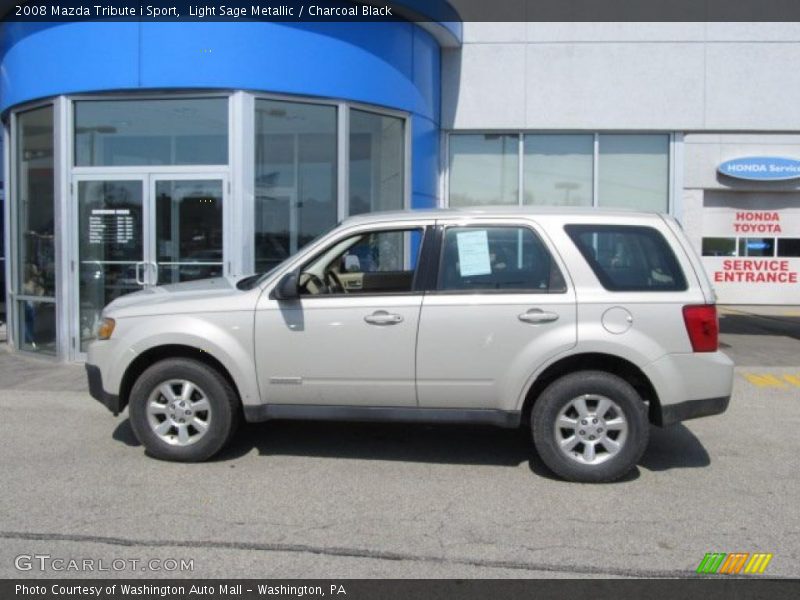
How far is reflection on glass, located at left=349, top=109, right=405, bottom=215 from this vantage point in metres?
10.0

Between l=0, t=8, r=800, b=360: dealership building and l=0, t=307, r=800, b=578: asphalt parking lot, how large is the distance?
129 inches

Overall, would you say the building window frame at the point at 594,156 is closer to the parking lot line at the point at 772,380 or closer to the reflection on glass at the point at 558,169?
the reflection on glass at the point at 558,169

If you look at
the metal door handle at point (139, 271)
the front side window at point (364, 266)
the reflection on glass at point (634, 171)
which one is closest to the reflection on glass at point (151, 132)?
the metal door handle at point (139, 271)

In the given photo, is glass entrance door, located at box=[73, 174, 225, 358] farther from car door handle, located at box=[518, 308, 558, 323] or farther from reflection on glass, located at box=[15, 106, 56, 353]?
car door handle, located at box=[518, 308, 558, 323]

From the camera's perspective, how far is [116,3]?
351 inches

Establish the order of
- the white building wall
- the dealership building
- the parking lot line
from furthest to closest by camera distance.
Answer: the white building wall, the dealership building, the parking lot line

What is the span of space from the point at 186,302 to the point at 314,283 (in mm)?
934

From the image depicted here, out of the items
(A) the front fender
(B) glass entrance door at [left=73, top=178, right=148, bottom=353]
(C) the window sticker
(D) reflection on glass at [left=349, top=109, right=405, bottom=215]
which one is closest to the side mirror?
(A) the front fender

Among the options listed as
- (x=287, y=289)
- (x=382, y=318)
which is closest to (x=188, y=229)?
(x=287, y=289)

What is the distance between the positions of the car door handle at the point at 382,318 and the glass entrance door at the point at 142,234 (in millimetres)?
4564

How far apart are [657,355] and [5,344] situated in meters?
9.99

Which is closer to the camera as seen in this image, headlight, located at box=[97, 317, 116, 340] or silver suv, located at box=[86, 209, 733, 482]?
silver suv, located at box=[86, 209, 733, 482]

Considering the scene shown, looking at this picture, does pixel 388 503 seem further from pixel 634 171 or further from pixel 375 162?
pixel 634 171

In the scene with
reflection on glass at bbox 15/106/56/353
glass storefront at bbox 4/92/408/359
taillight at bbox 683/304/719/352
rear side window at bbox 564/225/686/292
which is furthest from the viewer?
reflection on glass at bbox 15/106/56/353
